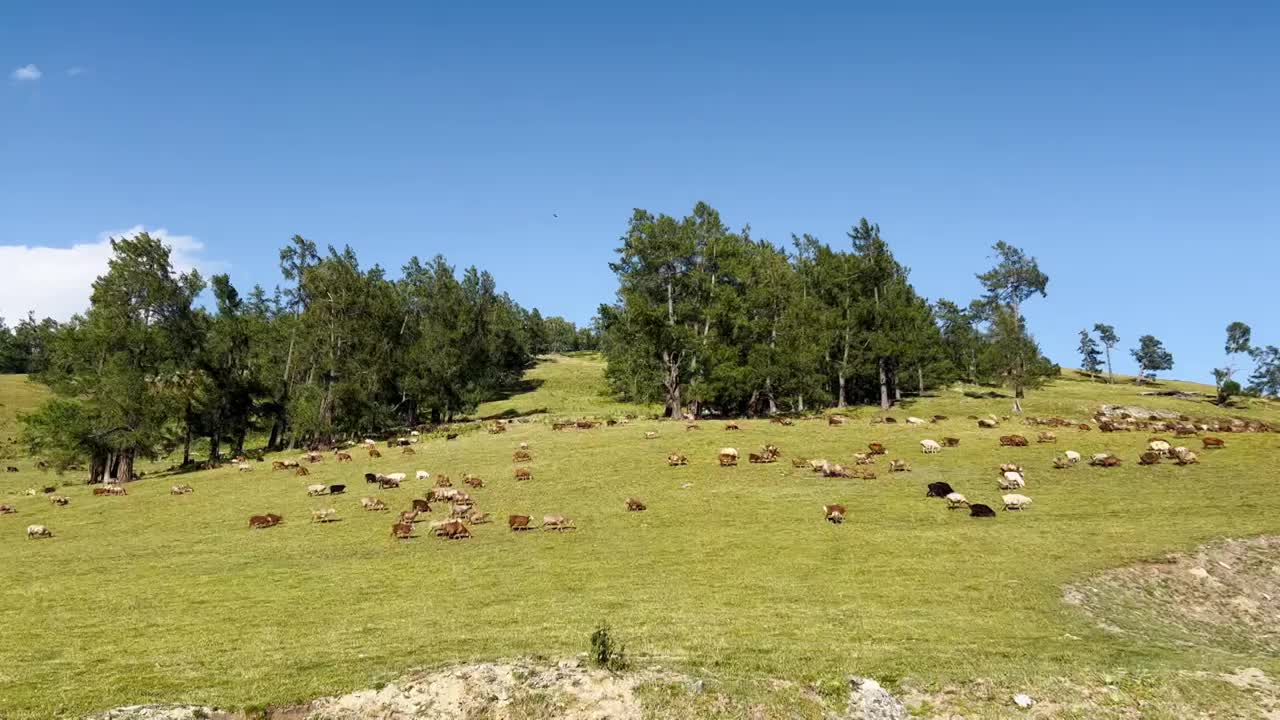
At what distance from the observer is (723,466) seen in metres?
45.4

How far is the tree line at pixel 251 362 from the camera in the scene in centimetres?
5612

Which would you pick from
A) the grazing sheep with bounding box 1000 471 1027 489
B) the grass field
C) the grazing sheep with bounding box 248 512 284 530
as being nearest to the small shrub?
the grass field

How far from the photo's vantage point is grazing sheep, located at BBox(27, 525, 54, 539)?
35.0m

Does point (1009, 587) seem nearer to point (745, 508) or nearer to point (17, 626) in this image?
point (745, 508)

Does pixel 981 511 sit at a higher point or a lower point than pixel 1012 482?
lower

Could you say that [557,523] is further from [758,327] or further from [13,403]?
[13,403]

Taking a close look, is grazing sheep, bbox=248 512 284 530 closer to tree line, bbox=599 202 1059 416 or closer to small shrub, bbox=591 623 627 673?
small shrub, bbox=591 623 627 673

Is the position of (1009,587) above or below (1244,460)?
below

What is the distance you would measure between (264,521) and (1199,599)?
1476 inches

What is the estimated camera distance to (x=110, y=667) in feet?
54.5

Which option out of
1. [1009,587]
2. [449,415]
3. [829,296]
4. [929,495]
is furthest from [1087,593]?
[449,415]

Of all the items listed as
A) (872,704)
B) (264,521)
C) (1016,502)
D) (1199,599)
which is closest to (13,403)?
(264,521)

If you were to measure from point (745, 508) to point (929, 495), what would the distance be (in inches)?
357

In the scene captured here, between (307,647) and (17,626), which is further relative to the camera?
(17,626)
